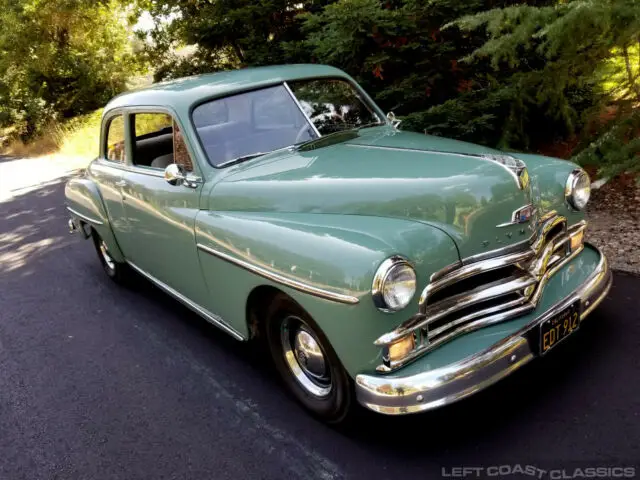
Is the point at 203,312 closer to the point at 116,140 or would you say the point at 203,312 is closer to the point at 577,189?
the point at 116,140

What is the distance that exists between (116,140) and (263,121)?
1636 mm

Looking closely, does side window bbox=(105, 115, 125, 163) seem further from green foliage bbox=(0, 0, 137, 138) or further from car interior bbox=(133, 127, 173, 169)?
green foliage bbox=(0, 0, 137, 138)

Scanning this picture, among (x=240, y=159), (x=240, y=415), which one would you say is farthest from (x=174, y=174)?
(x=240, y=415)

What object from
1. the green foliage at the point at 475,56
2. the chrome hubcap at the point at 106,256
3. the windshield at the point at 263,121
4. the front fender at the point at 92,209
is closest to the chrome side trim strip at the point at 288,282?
the windshield at the point at 263,121

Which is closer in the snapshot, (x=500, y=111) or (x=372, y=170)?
(x=372, y=170)

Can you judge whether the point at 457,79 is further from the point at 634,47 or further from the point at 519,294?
the point at 519,294

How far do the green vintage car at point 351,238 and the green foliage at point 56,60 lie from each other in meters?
18.1

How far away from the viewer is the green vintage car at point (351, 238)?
2.44 meters

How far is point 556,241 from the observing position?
3045 mm

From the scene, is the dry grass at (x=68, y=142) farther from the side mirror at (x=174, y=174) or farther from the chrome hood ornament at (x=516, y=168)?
the chrome hood ornament at (x=516, y=168)

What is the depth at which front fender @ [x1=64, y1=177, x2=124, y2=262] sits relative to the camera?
15.9 ft

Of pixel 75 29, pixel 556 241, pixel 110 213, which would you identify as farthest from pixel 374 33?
pixel 75 29

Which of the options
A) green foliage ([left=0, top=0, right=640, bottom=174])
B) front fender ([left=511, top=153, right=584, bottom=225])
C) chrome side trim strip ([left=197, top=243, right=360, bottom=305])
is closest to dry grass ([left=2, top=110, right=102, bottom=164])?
green foliage ([left=0, top=0, right=640, bottom=174])

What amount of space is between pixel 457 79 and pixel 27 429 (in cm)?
555
